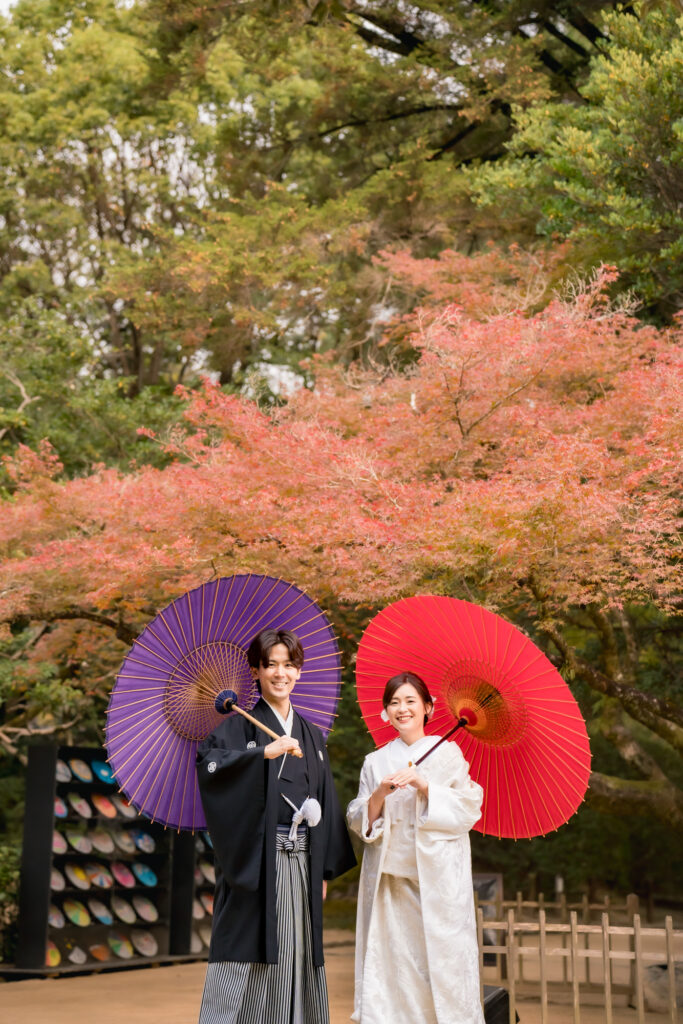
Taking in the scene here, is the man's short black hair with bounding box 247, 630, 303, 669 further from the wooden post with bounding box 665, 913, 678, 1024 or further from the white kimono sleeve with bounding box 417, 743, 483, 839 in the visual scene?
the wooden post with bounding box 665, 913, 678, 1024

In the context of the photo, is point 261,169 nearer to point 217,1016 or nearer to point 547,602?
point 547,602

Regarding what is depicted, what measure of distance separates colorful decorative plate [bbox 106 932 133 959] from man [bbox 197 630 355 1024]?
5557mm

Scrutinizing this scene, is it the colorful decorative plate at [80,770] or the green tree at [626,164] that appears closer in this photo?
the green tree at [626,164]

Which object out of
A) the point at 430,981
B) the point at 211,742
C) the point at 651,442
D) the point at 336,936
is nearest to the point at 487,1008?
the point at 430,981

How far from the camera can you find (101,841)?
8.08 m

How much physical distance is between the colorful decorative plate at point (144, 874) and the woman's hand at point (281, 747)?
19.9 ft

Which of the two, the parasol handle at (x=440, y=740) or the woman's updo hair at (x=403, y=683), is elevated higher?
the woman's updo hair at (x=403, y=683)

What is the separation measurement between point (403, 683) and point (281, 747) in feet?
1.84

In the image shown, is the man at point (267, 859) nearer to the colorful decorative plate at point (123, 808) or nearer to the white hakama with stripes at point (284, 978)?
the white hakama with stripes at point (284, 978)

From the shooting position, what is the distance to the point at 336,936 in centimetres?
1119

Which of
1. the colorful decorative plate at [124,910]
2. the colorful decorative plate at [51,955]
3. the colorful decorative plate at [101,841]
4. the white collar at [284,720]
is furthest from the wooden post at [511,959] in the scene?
the colorful decorative plate at [124,910]

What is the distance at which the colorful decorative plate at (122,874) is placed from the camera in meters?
8.16

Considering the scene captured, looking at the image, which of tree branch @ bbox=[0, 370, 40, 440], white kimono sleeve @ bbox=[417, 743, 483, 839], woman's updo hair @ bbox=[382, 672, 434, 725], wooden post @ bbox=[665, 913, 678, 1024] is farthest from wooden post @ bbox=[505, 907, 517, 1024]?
tree branch @ bbox=[0, 370, 40, 440]

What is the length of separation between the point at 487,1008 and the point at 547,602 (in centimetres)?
223
